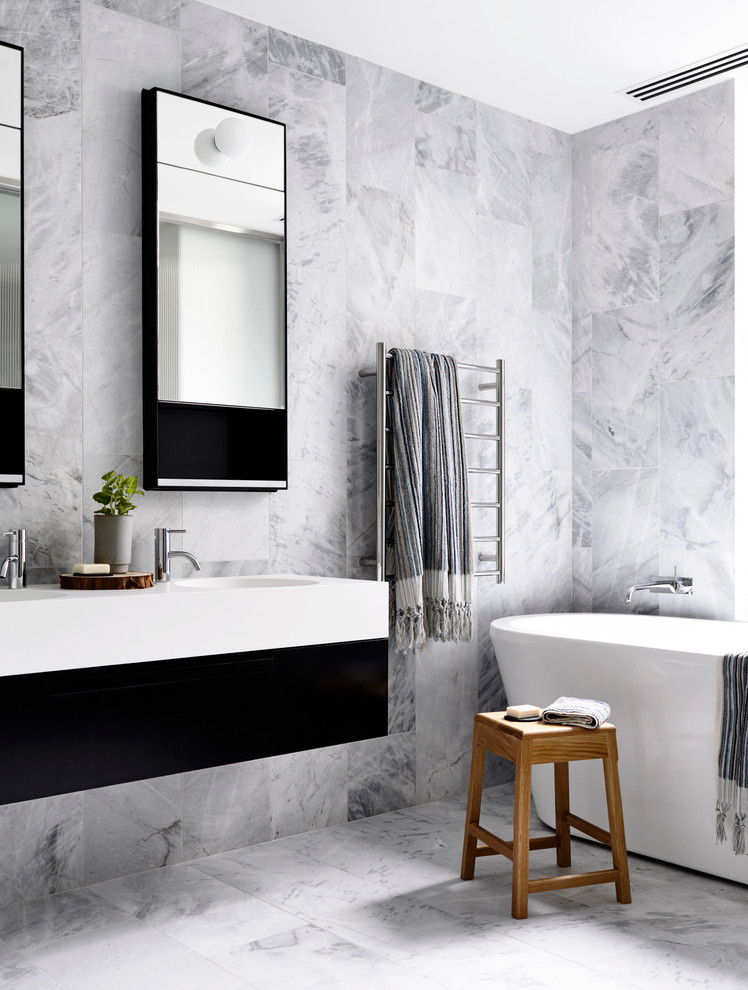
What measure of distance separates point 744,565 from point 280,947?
2182 millimetres

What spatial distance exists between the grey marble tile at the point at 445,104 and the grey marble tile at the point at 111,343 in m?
1.34

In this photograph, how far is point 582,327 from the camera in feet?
13.3

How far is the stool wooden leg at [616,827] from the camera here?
2570 mm

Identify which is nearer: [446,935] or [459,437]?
[446,935]

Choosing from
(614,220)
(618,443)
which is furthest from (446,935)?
(614,220)

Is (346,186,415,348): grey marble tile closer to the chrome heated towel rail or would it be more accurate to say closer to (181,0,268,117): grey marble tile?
the chrome heated towel rail

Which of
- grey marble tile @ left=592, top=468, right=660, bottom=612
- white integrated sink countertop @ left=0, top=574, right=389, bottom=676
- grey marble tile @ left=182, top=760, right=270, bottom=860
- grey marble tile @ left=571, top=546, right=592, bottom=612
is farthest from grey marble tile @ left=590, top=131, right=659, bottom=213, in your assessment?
grey marble tile @ left=182, top=760, right=270, bottom=860

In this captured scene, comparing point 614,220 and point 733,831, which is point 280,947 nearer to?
point 733,831

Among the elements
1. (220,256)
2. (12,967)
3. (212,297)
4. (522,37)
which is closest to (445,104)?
(522,37)

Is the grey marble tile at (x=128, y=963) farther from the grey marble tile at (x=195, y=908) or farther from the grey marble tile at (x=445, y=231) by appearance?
the grey marble tile at (x=445, y=231)

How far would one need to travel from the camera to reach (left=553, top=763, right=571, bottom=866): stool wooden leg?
280 centimetres

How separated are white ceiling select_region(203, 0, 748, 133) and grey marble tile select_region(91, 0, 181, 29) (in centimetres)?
14

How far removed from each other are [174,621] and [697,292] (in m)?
2.43

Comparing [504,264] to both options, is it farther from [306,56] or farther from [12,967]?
[12,967]
